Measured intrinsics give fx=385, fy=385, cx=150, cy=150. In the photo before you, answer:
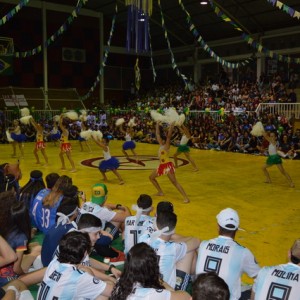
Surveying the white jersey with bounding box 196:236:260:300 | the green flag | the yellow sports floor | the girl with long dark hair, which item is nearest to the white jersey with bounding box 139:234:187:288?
the white jersey with bounding box 196:236:260:300

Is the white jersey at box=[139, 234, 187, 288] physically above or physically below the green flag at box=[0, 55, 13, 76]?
below

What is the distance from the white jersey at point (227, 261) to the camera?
9.36ft

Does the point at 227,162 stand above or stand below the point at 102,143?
below

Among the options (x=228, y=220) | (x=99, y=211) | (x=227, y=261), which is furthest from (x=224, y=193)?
(x=227, y=261)

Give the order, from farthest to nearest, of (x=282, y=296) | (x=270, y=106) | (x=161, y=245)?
(x=270, y=106) → (x=161, y=245) → (x=282, y=296)

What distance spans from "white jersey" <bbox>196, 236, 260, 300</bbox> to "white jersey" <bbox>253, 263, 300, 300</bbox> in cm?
28

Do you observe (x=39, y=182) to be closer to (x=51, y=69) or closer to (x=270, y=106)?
(x=270, y=106)

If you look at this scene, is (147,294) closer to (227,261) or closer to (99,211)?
(227,261)

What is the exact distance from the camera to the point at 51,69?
27.1 metres

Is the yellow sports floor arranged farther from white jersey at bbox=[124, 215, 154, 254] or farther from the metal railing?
the metal railing

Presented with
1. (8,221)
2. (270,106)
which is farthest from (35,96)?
(8,221)

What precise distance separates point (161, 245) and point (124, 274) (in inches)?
34.8

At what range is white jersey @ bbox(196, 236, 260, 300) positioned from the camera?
2.85 m

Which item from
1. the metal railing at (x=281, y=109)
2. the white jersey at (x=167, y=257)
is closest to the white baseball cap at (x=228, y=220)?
the white jersey at (x=167, y=257)
